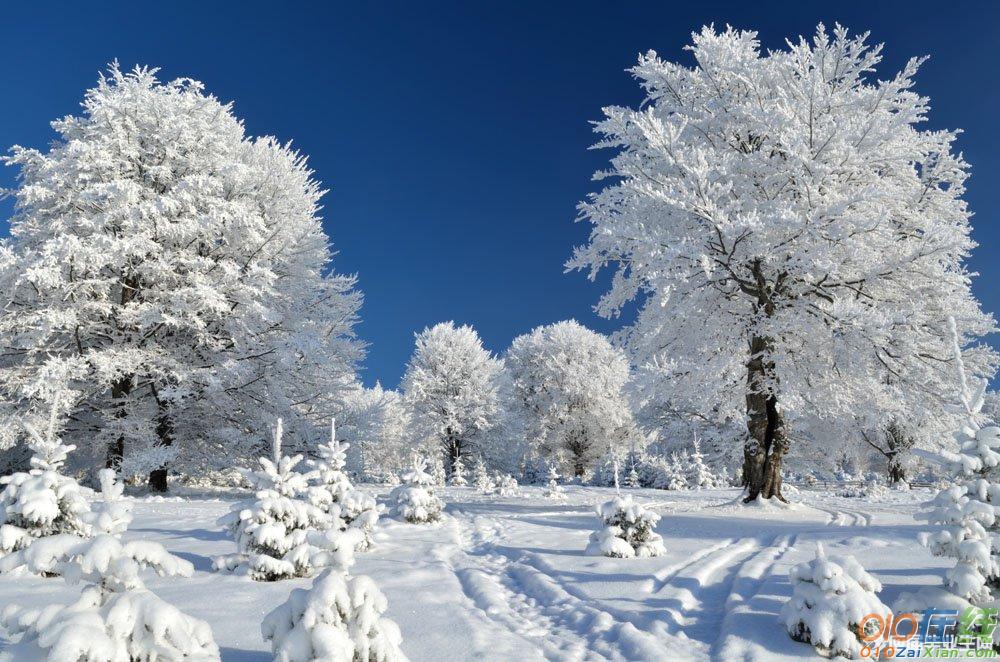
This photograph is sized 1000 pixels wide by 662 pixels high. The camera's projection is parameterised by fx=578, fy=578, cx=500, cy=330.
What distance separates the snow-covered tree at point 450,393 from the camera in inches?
1294

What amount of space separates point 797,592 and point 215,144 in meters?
16.5

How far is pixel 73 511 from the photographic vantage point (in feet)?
20.2

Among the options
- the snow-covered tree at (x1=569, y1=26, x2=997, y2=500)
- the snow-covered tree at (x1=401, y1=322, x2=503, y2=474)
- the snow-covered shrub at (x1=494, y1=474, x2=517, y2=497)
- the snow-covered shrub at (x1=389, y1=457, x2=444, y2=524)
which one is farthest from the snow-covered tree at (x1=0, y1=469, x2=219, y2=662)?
the snow-covered tree at (x1=401, y1=322, x2=503, y2=474)

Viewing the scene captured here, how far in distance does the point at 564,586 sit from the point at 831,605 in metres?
A: 2.54

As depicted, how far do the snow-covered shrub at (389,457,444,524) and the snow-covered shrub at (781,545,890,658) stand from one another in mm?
7252

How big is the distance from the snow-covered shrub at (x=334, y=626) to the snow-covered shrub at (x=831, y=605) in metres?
2.87

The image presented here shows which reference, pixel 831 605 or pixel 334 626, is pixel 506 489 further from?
pixel 334 626

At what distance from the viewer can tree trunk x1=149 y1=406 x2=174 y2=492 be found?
569 inches

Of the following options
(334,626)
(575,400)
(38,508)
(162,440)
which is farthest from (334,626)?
(575,400)

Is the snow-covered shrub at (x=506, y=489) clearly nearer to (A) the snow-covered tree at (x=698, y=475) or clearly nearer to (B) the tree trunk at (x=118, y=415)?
(A) the snow-covered tree at (x=698, y=475)

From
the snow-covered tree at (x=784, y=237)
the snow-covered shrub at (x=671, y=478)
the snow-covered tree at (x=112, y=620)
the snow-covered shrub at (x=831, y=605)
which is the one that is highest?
the snow-covered tree at (x=784, y=237)

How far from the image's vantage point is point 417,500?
34.7ft

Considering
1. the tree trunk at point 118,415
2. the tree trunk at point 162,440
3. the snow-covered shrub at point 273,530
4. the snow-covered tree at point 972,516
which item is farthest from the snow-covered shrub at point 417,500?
the snow-covered tree at point 972,516

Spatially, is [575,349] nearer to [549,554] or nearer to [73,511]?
[549,554]
